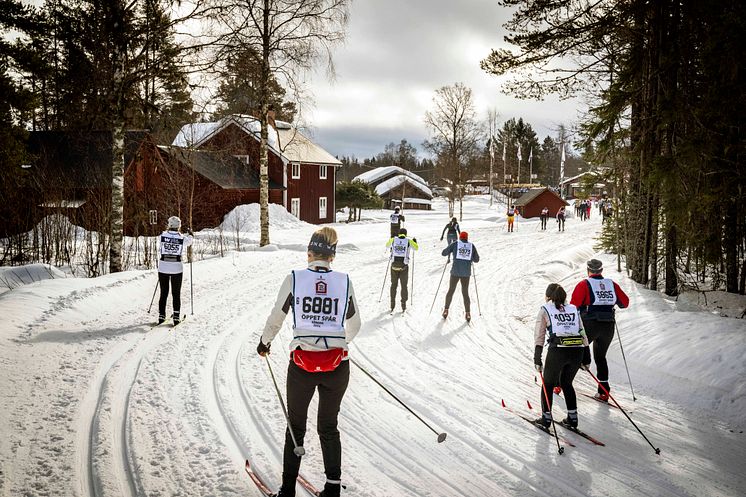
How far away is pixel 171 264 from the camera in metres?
8.91

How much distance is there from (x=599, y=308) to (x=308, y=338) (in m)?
4.77

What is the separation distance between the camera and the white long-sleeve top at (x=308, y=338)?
3852 millimetres

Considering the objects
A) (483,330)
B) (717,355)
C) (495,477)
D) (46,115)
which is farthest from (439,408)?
(46,115)

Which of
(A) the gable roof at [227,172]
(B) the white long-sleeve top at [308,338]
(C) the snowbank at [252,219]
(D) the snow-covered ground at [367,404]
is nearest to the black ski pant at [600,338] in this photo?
(D) the snow-covered ground at [367,404]

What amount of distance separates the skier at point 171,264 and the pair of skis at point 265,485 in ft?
17.5

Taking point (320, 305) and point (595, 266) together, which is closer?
point (320, 305)

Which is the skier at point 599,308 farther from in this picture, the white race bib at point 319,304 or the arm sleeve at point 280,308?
the arm sleeve at point 280,308

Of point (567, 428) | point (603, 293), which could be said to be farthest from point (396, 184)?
point (567, 428)

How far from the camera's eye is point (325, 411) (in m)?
3.84

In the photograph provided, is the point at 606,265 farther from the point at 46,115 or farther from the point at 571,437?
the point at 46,115

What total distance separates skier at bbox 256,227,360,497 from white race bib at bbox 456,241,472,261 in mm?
7075

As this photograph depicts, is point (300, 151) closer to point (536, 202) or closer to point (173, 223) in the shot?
point (536, 202)

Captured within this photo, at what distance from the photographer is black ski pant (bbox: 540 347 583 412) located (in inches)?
223

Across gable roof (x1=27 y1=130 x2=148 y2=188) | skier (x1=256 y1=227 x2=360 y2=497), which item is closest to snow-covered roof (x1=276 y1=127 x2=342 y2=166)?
gable roof (x1=27 y1=130 x2=148 y2=188)
